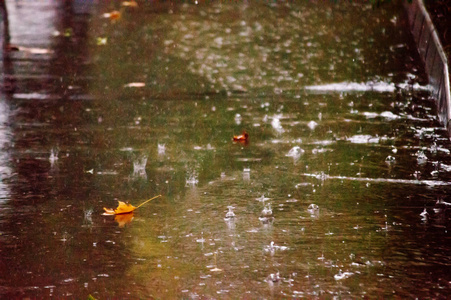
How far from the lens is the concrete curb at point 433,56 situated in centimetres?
1005

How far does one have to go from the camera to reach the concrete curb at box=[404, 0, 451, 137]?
10.1 m

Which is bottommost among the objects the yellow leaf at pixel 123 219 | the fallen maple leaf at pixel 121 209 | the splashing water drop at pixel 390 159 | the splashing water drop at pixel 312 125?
the splashing water drop at pixel 312 125

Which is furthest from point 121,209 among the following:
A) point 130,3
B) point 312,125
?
point 130,3

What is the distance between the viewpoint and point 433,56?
1212 cm

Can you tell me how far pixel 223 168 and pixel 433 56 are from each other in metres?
5.06

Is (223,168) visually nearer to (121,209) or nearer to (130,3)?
(121,209)

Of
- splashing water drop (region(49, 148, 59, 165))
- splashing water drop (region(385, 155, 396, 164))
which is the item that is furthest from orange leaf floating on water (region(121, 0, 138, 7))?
splashing water drop (region(385, 155, 396, 164))

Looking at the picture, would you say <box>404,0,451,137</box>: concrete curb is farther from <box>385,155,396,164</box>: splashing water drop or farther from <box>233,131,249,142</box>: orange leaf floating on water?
<box>233,131,249,142</box>: orange leaf floating on water

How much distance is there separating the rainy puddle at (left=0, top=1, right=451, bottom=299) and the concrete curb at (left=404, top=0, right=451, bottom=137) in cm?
19

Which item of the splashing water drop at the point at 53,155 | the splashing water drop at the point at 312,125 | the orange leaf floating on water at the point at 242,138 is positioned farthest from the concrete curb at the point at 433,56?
the splashing water drop at the point at 53,155

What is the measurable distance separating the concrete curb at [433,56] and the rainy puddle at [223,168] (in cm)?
19

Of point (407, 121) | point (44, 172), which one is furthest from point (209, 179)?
point (407, 121)

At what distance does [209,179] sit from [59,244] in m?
2.02

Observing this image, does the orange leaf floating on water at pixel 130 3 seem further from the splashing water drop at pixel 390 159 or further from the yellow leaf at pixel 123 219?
the yellow leaf at pixel 123 219
